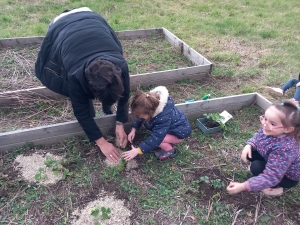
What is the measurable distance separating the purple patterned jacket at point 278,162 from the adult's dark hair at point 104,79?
1392 mm

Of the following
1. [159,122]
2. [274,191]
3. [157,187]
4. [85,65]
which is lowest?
[157,187]

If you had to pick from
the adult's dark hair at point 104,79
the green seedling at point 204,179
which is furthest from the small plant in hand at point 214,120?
the adult's dark hair at point 104,79

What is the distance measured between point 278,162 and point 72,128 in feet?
6.98

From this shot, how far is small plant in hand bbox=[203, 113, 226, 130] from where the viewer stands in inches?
138

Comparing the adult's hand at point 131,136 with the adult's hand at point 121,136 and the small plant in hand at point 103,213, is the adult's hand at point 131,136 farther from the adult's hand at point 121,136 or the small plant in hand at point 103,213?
the small plant in hand at point 103,213

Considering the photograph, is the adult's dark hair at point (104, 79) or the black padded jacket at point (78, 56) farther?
the black padded jacket at point (78, 56)

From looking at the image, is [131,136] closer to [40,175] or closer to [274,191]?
[40,175]

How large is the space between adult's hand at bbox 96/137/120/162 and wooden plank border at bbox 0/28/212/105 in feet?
4.40

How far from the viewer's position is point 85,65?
2.25 meters

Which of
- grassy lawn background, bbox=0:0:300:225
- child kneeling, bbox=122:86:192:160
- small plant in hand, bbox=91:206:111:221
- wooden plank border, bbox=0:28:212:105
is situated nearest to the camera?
small plant in hand, bbox=91:206:111:221

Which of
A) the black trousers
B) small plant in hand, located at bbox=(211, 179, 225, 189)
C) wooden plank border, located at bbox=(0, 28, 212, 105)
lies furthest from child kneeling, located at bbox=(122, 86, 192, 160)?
wooden plank border, located at bbox=(0, 28, 212, 105)

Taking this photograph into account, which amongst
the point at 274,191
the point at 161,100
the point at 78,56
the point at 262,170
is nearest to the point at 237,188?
the point at 262,170

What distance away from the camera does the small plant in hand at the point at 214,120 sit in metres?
3.51

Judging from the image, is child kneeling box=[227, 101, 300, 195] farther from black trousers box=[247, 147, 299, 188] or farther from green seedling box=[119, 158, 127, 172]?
green seedling box=[119, 158, 127, 172]
